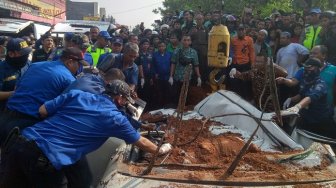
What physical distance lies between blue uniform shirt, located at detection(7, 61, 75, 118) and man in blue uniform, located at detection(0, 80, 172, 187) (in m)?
0.54

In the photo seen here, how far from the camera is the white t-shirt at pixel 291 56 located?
7.18 meters

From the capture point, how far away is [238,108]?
14.2 ft

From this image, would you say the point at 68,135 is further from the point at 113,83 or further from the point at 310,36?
the point at 310,36

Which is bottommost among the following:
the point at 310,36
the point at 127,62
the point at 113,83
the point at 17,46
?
the point at 127,62

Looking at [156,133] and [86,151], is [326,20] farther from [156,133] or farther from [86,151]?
[86,151]

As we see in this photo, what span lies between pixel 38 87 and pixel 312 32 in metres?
5.71

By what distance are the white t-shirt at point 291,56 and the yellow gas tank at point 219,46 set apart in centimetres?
189

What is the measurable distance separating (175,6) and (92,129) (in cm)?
4436

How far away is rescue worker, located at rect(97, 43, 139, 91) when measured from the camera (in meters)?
5.75

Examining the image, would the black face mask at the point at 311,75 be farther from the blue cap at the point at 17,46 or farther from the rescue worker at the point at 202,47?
the blue cap at the point at 17,46

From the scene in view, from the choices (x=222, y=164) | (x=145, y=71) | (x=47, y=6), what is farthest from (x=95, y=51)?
(x=47, y=6)

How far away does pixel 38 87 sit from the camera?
11.7ft

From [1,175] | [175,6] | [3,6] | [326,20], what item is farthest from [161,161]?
[175,6]

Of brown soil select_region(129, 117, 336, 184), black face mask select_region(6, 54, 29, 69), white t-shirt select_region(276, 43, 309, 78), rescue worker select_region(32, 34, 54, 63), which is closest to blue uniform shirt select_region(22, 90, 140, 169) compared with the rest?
brown soil select_region(129, 117, 336, 184)
